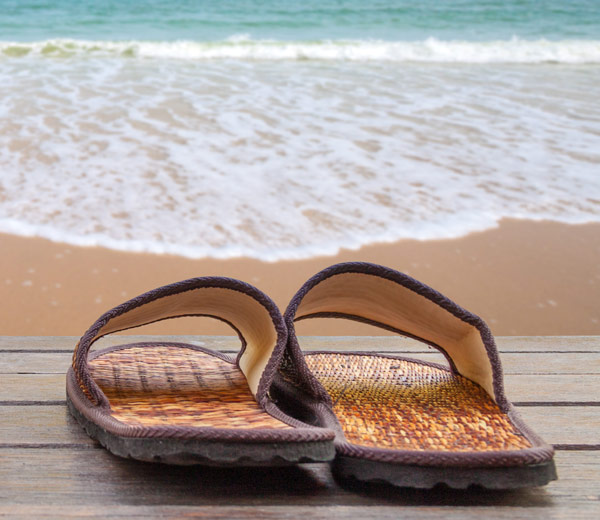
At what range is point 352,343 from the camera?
3.58ft

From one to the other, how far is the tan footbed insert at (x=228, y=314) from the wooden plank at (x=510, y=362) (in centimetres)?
20

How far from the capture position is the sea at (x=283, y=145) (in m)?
1.96

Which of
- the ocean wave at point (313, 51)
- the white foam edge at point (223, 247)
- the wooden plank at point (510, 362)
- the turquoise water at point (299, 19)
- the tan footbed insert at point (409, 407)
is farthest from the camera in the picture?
→ the turquoise water at point (299, 19)

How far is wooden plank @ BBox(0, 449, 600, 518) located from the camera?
61cm

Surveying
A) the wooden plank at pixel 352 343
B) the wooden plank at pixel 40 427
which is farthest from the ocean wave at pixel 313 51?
the wooden plank at pixel 40 427

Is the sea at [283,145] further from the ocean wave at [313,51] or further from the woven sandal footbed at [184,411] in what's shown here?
the woven sandal footbed at [184,411]

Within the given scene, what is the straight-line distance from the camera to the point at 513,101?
3.82m

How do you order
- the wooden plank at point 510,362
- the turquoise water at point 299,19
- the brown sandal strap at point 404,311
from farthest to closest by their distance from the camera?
the turquoise water at point 299,19
the wooden plank at point 510,362
the brown sandal strap at point 404,311

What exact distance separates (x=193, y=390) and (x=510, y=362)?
1.60 feet

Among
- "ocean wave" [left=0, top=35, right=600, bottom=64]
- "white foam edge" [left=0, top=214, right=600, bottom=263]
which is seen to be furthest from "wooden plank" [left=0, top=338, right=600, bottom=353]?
"ocean wave" [left=0, top=35, right=600, bottom=64]

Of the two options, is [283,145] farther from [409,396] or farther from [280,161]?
[409,396]

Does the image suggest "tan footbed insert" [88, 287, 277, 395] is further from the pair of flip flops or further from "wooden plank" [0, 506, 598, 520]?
"wooden plank" [0, 506, 598, 520]

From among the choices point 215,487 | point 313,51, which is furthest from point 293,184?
point 313,51

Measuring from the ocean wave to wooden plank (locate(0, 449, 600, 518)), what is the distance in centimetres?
560
